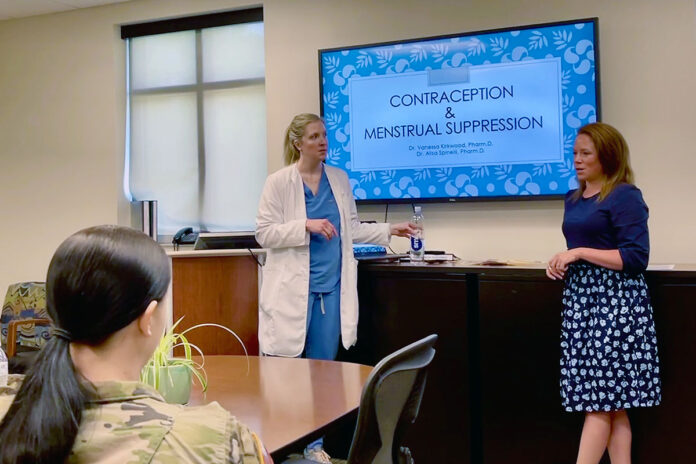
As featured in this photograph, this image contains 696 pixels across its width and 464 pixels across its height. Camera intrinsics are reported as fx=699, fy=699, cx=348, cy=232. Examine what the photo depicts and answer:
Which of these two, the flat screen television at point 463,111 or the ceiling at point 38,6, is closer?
the flat screen television at point 463,111

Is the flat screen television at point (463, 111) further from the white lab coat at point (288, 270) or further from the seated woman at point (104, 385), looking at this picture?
the seated woman at point (104, 385)

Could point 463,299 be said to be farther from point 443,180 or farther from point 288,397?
point 288,397

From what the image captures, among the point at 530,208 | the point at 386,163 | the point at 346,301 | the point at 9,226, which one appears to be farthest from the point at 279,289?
the point at 9,226

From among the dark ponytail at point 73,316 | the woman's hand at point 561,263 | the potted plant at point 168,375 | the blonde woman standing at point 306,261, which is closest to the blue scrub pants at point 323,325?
the blonde woman standing at point 306,261

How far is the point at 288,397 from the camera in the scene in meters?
1.71

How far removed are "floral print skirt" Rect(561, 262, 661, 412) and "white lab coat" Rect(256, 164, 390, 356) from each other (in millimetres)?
946

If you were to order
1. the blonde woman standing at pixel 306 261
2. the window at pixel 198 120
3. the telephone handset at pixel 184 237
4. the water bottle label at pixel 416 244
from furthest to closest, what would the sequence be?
the window at pixel 198 120 < the telephone handset at pixel 184 237 < the water bottle label at pixel 416 244 < the blonde woman standing at pixel 306 261

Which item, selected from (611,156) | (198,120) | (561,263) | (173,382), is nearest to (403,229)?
(561,263)

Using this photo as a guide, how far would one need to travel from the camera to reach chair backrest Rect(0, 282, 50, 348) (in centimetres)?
423

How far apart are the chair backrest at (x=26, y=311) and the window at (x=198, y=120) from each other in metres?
0.95

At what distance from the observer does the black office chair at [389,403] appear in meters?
1.34

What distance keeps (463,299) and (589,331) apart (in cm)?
66

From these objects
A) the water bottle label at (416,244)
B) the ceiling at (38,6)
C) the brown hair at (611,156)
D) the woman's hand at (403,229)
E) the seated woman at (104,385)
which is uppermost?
the ceiling at (38,6)

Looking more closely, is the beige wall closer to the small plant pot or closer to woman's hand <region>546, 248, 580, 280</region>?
woman's hand <region>546, 248, 580, 280</region>
